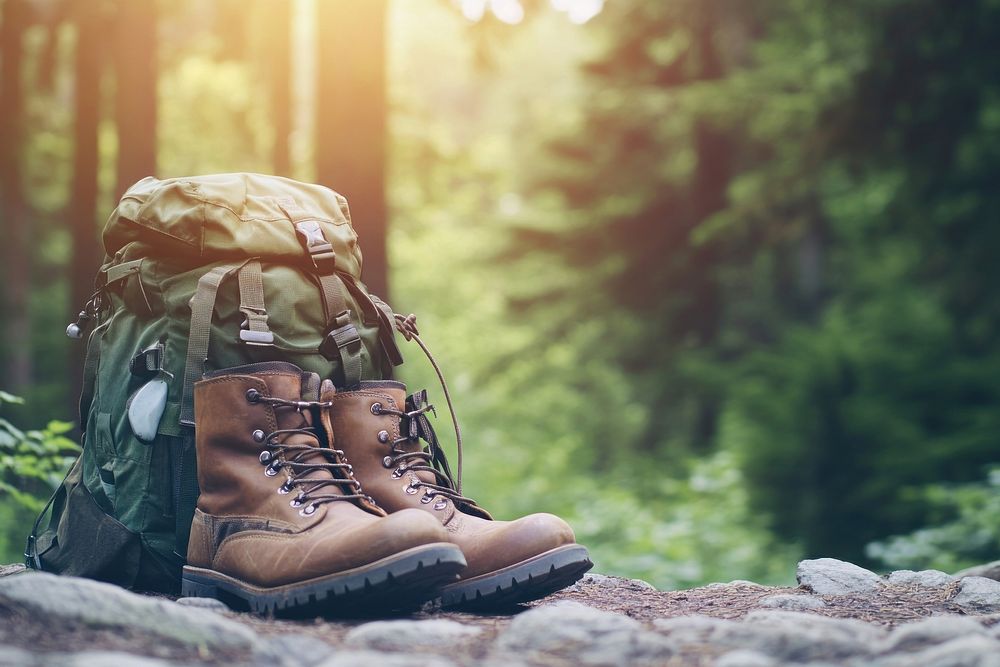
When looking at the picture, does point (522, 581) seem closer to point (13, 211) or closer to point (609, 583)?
point (609, 583)

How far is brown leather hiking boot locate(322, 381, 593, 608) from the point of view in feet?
7.91

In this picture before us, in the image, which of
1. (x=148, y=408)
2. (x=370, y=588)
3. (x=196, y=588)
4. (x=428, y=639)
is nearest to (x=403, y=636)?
(x=428, y=639)

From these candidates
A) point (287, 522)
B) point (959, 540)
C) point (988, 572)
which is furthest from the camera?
point (959, 540)

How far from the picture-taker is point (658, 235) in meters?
12.5

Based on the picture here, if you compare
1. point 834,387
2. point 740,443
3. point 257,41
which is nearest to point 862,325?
point 834,387

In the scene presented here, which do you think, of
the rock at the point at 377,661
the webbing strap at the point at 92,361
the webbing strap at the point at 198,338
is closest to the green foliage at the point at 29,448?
the webbing strap at the point at 92,361

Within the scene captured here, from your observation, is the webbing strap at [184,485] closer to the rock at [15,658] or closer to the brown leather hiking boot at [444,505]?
the brown leather hiking boot at [444,505]

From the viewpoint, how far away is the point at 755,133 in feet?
29.3

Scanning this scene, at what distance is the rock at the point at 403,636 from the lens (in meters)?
2.00

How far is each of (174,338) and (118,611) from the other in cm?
87

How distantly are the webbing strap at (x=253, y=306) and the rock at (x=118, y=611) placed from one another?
0.73 meters

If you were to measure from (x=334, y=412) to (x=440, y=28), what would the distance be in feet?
78.3

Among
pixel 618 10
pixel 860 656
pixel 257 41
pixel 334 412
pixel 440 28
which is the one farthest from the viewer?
pixel 440 28

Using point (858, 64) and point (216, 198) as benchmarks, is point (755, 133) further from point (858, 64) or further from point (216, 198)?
point (216, 198)
